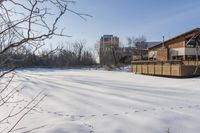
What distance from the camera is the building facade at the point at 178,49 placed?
31.9 metres

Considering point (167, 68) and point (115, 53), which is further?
point (115, 53)

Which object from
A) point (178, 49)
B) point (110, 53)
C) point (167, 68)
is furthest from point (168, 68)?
point (110, 53)

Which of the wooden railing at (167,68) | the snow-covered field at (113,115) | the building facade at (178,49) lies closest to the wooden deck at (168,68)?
the wooden railing at (167,68)

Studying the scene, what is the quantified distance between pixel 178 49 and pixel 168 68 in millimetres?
9017

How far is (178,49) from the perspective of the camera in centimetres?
3306

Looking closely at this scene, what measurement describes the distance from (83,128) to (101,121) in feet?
2.80

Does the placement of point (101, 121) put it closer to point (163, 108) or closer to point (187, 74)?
point (163, 108)

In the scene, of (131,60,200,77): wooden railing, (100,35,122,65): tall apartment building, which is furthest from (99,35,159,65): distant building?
(131,60,200,77): wooden railing

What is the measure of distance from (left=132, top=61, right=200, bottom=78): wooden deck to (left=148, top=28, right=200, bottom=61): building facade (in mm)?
4635

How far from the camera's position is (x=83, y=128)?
741 centimetres

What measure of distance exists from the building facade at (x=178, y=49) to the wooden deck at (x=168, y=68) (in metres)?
4.64

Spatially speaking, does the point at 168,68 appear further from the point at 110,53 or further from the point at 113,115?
the point at 110,53

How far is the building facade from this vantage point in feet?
105

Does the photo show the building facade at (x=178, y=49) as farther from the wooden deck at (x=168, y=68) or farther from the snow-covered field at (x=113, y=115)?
the snow-covered field at (x=113, y=115)
